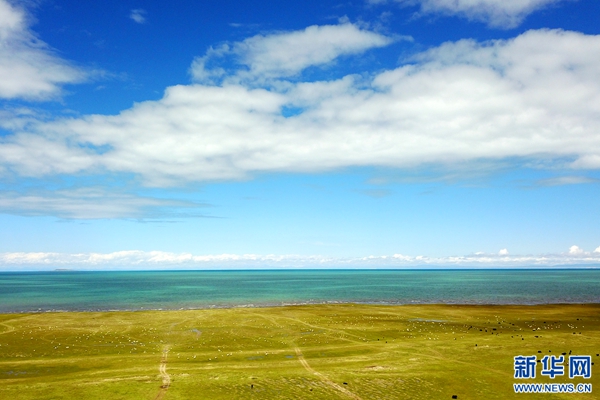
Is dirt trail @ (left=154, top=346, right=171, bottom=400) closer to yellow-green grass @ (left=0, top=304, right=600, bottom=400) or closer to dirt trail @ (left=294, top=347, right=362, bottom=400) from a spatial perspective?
yellow-green grass @ (left=0, top=304, right=600, bottom=400)

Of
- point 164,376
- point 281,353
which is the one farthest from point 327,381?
point 164,376

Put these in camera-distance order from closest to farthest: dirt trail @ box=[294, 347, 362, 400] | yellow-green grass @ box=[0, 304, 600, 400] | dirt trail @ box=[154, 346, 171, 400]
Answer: dirt trail @ box=[154, 346, 171, 400] < dirt trail @ box=[294, 347, 362, 400] < yellow-green grass @ box=[0, 304, 600, 400]

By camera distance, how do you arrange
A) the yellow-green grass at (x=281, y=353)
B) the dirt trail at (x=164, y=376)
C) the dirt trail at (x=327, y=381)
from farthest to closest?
the yellow-green grass at (x=281, y=353)
the dirt trail at (x=327, y=381)
the dirt trail at (x=164, y=376)

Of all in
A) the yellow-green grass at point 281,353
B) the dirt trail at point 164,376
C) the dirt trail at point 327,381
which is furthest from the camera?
the yellow-green grass at point 281,353

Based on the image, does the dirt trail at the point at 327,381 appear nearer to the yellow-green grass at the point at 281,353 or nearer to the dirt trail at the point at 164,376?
the yellow-green grass at the point at 281,353

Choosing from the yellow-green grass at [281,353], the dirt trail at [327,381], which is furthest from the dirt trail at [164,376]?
the dirt trail at [327,381]

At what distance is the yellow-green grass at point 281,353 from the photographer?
3344 centimetres

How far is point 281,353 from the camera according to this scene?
4862cm

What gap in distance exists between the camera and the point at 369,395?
3194cm

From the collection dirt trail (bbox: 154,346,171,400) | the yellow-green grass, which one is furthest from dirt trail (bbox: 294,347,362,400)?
dirt trail (bbox: 154,346,171,400)

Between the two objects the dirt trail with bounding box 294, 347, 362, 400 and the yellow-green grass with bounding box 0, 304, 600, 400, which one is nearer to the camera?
the dirt trail with bounding box 294, 347, 362, 400

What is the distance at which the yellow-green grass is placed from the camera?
3344 cm

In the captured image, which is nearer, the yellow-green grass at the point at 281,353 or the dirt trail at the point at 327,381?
the dirt trail at the point at 327,381

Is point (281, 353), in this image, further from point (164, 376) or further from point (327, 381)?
point (164, 376)
